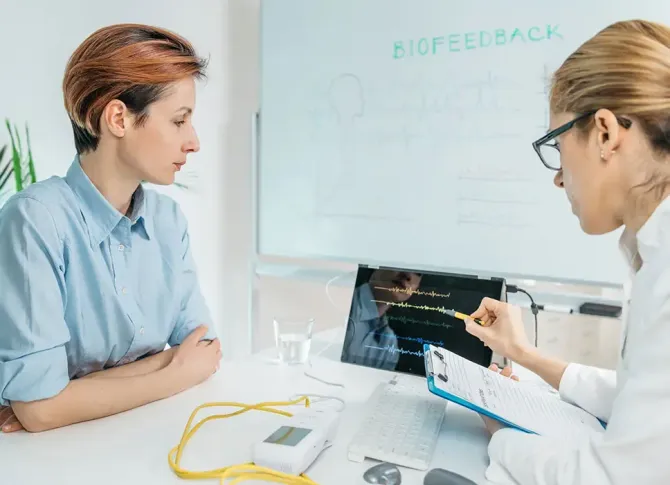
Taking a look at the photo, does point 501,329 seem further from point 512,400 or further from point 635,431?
point 635,431

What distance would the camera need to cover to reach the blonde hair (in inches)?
28.2

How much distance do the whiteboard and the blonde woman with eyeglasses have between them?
658 mm

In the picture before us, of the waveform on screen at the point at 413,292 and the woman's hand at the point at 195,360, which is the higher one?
the waveform on screen at the point at 413,292

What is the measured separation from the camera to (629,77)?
0.73 m

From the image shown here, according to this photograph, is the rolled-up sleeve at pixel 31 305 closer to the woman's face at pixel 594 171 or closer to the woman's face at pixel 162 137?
the woman's face at pixel 162 137

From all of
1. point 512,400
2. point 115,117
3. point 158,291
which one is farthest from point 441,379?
point 115,117

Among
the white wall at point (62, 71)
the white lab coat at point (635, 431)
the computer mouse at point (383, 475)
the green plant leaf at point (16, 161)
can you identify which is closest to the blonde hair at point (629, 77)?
the white lab coat at point (635, 431)

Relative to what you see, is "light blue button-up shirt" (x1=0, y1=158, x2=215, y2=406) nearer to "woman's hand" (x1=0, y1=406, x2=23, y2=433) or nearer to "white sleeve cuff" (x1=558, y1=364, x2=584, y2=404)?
"woman's hand" (x1=0, y1=406, x2=23, y2=433)

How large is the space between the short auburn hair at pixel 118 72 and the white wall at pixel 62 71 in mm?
192

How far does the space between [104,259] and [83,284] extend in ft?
0.21

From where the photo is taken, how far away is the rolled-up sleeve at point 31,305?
0.91 m

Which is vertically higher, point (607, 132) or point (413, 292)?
point (607, 132)

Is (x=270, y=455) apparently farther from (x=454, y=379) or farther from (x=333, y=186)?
(x=333, y=186)

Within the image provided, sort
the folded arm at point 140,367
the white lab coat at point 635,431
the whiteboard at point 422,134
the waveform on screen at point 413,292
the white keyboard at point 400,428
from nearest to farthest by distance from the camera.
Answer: the white lab coat at point 635,431 < the white keyboard at point 400,428 < the folded arm at point 140,367 < the waveform on screen at point 413,292 < the whiteboard at point 422,134
